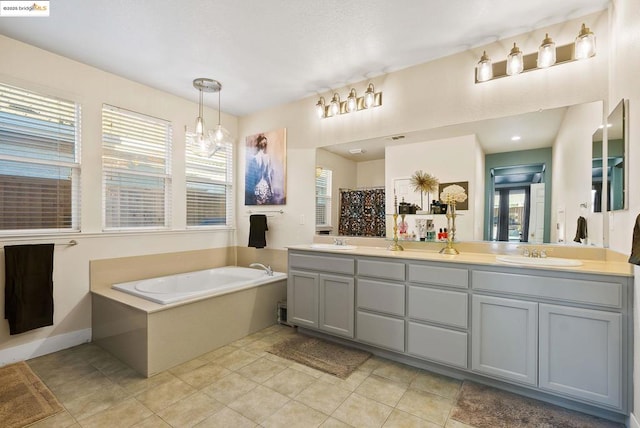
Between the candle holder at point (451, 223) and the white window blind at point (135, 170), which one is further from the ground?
the white window blind at point (135, 170)

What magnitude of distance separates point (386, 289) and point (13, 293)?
9.73 feet

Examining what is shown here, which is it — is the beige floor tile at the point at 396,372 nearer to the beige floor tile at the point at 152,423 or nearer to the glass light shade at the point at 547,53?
the beige floor tile at the point at 152,423

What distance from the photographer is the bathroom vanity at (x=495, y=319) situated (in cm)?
170

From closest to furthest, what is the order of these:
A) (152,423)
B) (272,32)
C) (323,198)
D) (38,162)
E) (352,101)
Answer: (152,423)
(272,32)
(38,162)
(352,101)
(323,198)

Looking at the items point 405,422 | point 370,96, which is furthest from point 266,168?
point 405,422

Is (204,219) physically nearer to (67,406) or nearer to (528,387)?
(67,406)

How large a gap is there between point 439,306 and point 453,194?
954mm

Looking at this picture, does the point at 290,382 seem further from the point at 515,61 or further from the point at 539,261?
the point at 515,61

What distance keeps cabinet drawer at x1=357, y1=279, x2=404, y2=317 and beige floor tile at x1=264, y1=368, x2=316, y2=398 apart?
721mm

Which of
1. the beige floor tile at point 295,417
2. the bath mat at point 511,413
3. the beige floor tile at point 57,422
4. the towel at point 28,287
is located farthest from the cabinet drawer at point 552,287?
the towel at point 28,287

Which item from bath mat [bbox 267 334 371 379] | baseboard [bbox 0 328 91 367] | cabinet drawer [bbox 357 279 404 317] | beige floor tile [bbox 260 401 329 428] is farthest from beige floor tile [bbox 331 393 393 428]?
baseboard [bbox 0 328 91 367]

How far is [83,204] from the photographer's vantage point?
9.25ft

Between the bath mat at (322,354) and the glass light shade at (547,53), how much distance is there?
8.61 ft

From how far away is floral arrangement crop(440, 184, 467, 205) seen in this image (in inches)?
101
